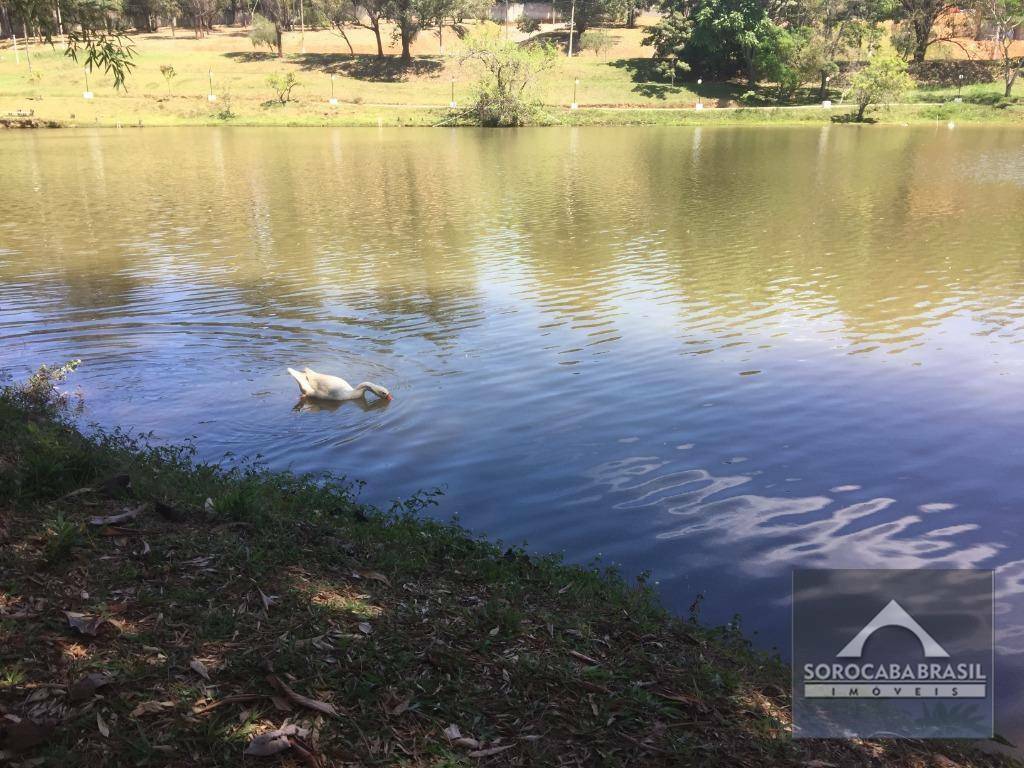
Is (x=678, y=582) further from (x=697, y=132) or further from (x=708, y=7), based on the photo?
(x=708, y=7)

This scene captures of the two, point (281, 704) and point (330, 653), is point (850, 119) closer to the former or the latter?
point (330, 653)

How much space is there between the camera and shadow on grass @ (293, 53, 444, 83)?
9644 centimetres

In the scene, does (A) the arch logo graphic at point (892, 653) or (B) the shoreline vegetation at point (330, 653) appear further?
(A) the arch logo graphic at point (892, 653)

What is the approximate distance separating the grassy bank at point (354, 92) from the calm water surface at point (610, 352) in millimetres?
47840

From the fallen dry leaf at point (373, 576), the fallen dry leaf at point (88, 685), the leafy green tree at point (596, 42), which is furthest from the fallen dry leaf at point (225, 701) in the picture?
the leafy green tree at point (596, 42)

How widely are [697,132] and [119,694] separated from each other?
70826 mm

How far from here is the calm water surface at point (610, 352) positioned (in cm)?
799

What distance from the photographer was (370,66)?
99.0 meters

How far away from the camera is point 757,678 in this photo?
511 centimetres

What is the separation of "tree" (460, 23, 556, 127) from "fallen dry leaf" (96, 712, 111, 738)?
76693mm

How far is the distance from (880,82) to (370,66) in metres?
59.7

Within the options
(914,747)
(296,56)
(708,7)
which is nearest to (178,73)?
(296,56)

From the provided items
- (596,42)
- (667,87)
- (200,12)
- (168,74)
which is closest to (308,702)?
(168,74)

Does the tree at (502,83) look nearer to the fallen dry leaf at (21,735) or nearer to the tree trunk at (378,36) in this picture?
the tree trunk at (378,36)
